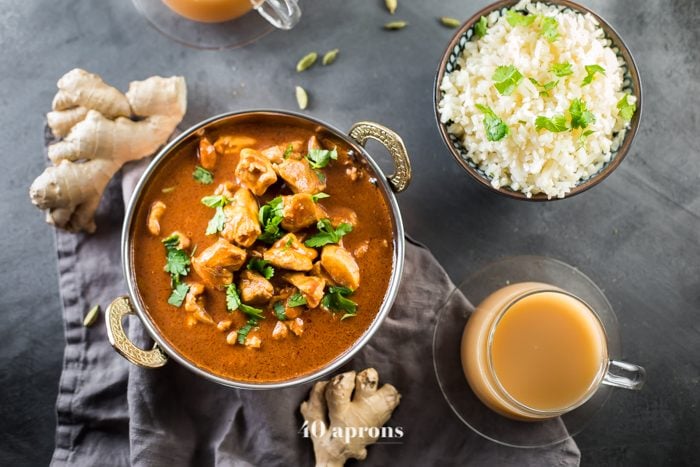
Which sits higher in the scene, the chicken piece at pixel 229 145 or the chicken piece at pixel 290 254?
→ the chicken piece at pixel 229 145

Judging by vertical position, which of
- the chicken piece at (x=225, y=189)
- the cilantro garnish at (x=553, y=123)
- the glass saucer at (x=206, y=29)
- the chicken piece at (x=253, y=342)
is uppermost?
the cilantro garnish at (x=553, y=123)

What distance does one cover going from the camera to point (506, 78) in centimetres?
291

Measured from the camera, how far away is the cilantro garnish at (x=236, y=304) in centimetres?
285

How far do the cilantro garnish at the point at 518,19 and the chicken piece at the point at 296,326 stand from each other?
1.55 m

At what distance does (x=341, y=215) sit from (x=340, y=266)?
0.25m

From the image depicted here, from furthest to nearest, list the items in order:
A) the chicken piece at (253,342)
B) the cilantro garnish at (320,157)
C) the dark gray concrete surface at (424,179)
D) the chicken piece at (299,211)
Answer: the dark gray concrete surface at (424,179) → the cilantro garnish at (320,157) → the chicken piece at (253,342) → the chicken piece at (299,211)

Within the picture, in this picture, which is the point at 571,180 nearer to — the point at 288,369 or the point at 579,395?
the point at 579,395

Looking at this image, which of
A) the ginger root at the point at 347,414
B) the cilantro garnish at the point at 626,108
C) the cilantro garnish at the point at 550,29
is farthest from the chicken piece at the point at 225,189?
the cilantro garnish at the point at 626,108

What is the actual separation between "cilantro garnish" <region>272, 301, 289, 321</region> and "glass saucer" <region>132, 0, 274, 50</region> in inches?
53.7

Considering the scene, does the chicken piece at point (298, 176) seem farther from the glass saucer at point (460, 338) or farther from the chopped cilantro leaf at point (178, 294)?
the glass saucer at point (460, 338)

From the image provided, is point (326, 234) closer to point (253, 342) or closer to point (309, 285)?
point (309, 285)

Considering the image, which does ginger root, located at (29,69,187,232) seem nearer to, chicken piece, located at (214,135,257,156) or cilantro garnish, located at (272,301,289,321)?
chicken piece, located at (214,135,257,156)

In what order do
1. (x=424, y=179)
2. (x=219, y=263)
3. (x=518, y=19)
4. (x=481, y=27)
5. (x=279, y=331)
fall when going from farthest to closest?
(x=424, y=179) < (x=481, y=27) < (x=518, y=19) < (x=279, y=331) < (x=219, y=263)

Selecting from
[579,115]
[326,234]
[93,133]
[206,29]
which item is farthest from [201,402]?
[579,115]
